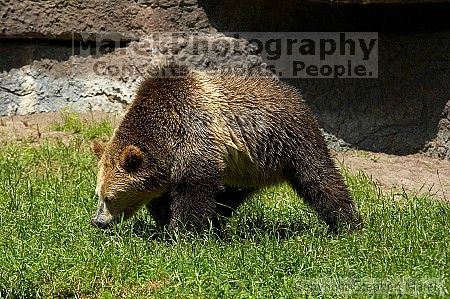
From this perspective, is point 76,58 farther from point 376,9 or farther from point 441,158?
point 441,158

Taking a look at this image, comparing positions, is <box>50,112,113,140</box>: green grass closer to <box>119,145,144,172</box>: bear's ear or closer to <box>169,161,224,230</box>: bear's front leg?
<box>119,145,144,172</box>: bear's ear

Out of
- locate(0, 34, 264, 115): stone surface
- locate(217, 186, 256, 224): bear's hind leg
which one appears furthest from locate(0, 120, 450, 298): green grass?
locate(0, 34, 264, 115): stone surface

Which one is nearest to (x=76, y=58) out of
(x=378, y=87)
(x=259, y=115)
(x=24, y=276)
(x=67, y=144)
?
(x=67, y=144)

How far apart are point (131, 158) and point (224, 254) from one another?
1.21 metres

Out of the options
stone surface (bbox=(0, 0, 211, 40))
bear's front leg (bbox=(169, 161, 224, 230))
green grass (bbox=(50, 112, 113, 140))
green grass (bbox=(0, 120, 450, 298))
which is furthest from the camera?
stone surface (bbox=(0, 0, 211, 40))

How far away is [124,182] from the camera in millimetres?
6742

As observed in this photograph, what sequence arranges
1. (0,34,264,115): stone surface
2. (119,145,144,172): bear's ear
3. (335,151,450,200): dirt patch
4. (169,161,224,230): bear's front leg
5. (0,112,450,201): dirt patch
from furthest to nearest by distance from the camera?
(0,34,264,115): stone surface
(0,112,450,201): dirt patch
(335,151,450,200): dirt patch
(119,145,144,172): bear's ear
(169,161,224,230): bear's front leg

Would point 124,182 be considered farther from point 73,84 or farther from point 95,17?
point 73,84

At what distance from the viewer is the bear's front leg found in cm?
643

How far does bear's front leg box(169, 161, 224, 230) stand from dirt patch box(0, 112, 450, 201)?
8.80 ft

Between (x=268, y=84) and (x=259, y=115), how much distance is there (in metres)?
0.39

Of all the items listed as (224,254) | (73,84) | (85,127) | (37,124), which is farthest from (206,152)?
(73,84)

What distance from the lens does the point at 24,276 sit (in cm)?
561

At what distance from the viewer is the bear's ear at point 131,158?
6.59 m
